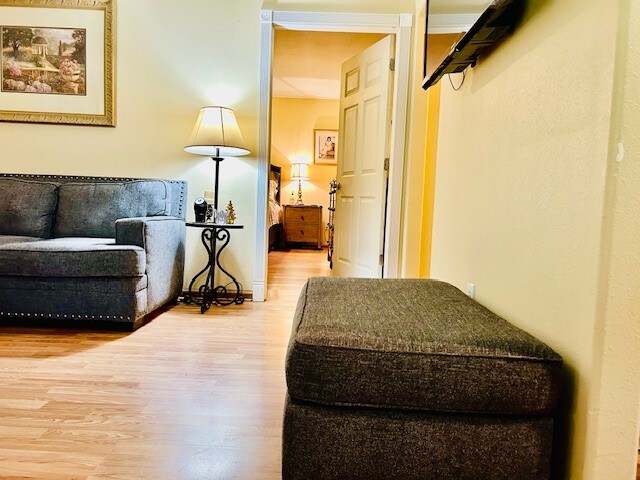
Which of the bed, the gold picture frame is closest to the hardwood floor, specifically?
the gold picture frame

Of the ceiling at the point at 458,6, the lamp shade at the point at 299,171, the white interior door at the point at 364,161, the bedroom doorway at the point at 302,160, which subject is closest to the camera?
the ceiling at the point at 458,6

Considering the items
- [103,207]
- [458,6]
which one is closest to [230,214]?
[103,207]

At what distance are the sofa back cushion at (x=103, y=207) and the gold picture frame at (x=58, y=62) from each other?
0.64 meters

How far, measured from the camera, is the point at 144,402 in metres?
1.52

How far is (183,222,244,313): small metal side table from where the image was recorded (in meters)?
2.93

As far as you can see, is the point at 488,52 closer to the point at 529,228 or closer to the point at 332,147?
the point at 529,228

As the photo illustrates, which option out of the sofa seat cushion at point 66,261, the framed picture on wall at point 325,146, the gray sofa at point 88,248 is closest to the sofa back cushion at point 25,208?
the gray sofa at point 88,248

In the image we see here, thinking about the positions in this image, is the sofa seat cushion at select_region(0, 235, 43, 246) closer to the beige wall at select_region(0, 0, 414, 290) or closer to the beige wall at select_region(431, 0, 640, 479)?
the beige wall at select_region(0, 0, 414, 290)

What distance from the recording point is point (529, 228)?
114 centimetres

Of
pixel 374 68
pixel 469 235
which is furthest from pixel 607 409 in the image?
pixel 374 68

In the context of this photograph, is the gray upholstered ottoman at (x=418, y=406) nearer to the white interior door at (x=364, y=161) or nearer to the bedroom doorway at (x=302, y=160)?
the white interior door at (x=364, y=161)

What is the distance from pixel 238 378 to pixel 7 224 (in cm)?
210

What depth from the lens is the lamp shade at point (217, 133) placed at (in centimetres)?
283

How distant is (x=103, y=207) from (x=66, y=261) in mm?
680
